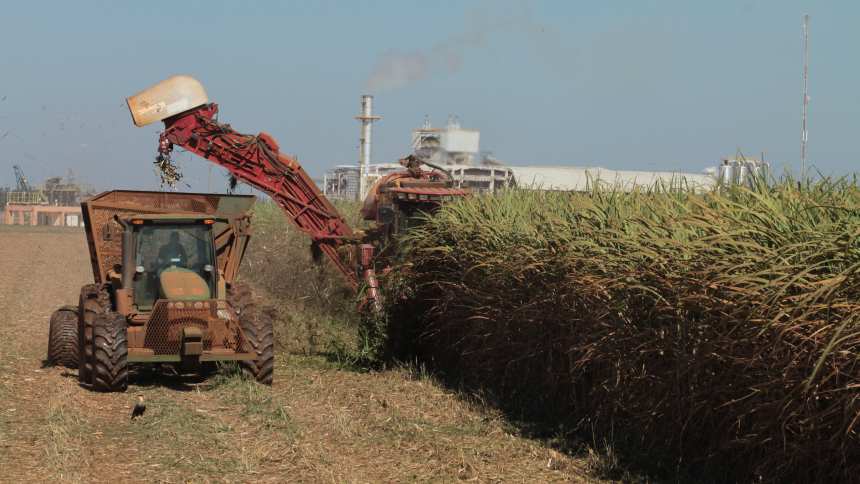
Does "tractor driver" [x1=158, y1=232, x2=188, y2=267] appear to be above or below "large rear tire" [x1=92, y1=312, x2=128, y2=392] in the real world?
above

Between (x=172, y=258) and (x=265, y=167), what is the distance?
10.5 ft

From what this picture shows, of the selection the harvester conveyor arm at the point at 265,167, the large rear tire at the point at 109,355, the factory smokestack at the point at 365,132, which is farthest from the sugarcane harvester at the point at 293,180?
the factory smokestack at the point at 365,132

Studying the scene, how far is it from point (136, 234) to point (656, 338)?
7091 millimetres

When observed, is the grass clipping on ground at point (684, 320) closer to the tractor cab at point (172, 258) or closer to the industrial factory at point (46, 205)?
the tractor cab at point (172, 258)

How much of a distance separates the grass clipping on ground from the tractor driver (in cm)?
350

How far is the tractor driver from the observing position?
13.4 meters

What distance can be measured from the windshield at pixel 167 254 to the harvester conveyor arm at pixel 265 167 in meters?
2.56

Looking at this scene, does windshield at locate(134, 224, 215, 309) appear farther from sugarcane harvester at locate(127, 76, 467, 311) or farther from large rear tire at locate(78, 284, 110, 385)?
sugarcane harvester at locate(127, 76, 467, 311)

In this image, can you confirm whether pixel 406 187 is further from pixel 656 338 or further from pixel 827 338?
pixel 827 338

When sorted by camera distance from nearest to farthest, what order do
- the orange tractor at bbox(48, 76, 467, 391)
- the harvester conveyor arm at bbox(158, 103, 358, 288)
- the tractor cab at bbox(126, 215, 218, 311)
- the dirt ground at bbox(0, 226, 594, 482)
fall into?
the dirt ground at bbox(0, 226, 594, 482) → the orange tractor at bbox(48, 76, 467, 391) → the tractor cab at bbox(126, 215, 218, 311) → the harvester conveyor arm at bbox(158, 103, 358, 288)

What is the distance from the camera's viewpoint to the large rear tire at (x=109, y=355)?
39.6 feet

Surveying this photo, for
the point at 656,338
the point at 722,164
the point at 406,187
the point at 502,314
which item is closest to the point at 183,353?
the point at 502,314

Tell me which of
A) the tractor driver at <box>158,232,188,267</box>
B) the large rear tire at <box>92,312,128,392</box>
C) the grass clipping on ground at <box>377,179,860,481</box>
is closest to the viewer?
the grass clipping on ground at <box>377,179,860,481</box>

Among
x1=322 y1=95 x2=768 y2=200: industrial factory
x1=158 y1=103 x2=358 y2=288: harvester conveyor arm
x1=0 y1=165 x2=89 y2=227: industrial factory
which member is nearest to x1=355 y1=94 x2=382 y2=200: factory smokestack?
x1=322 y1=95 x2=768 y2=200: industrial factory
